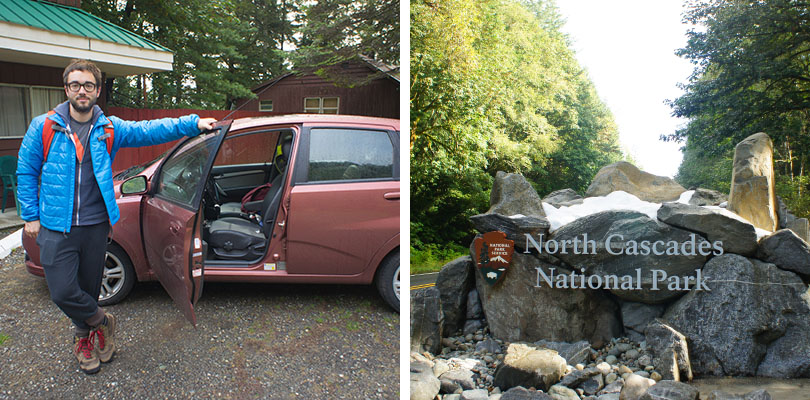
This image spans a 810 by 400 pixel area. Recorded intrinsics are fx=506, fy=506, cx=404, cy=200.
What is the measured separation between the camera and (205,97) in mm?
12578

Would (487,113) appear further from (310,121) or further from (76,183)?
(76,183)

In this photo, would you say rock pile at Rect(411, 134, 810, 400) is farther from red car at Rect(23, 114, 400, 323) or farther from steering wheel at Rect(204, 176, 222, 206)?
steering wheel at Rect(204, 176, 222, 206)

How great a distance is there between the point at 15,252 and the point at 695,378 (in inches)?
216

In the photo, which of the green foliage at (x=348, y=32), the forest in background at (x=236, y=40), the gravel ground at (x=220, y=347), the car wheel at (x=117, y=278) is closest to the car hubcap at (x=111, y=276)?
the car wheel at (x=117, y=278)

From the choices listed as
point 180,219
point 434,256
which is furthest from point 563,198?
point 180,219

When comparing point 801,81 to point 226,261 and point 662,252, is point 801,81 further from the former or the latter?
point 226,261

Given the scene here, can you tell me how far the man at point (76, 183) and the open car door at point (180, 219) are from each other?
0.30 m

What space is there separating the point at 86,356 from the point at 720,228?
9.36ft

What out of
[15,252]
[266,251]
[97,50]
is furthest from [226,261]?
[97,50]

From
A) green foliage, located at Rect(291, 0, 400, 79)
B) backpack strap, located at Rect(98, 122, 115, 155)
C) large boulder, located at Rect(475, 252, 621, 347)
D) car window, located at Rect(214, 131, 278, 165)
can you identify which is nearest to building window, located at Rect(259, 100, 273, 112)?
green foliage, located at Rect(291, 0, 400, 79)

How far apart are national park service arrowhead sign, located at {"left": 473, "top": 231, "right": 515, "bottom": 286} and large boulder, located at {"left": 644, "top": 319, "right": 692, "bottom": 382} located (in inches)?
21.0

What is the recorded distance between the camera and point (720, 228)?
163 cm

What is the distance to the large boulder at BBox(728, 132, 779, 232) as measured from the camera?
162cm

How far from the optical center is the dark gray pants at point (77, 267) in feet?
7.66
